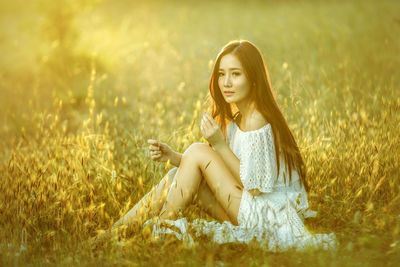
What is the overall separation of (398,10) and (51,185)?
373 inches

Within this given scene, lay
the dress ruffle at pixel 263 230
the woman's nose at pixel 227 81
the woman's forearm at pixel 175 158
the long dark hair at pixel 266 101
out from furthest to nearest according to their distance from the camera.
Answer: the woman's forearm at pixel 175 158 → the woman's nose at pixel 227 81 → the long dark hair at pixel 266 101 → the dress ruffle at pixel 263 230

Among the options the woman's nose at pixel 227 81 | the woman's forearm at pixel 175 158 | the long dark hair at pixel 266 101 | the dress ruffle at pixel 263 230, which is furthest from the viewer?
the woman's forearm at pixel 175 158

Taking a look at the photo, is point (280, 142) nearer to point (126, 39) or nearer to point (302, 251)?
point (302, 251)

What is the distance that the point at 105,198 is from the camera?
3.20 meters

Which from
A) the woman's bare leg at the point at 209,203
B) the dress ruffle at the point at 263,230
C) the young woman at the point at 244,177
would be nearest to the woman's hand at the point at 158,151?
the young woman at the point at 244,177

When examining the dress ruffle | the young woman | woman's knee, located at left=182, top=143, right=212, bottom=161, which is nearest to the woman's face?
the young woman

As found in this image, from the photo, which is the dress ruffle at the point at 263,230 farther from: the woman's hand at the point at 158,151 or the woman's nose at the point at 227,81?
the woman's nose at the point at 227,81

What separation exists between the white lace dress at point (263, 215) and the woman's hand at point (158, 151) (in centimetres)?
48

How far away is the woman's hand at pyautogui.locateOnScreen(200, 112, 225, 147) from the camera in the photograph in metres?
2.87

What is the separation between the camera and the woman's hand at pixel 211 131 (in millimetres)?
2865

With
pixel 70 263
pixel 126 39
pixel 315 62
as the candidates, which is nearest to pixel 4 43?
pixel 126 39

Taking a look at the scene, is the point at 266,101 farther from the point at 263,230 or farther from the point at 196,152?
the point at 263,230

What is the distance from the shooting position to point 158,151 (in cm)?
301

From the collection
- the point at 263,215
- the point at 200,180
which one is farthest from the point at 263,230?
the point at 200,180
